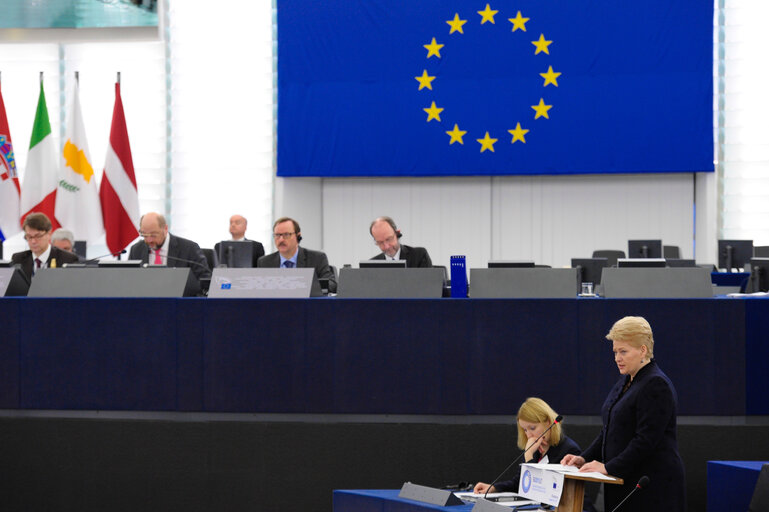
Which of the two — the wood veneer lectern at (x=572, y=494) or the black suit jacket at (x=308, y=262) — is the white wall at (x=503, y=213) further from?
the wood veneer lectern at (x=572, y=494)

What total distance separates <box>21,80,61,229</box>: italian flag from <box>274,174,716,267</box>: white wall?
8.42 ft

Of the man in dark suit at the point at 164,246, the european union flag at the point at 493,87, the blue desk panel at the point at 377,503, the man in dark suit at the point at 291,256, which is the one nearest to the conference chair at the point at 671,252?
the european union flag at the point at 493,87

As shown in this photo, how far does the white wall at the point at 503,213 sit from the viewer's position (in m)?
11.5

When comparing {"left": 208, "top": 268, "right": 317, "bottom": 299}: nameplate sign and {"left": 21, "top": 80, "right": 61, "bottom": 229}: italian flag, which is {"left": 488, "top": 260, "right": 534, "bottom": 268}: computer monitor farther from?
{"left": 21, "top": 80, "right": 61, "bottom": 229}: italian flag

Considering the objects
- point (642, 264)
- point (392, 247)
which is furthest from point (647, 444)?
point (392, 247)

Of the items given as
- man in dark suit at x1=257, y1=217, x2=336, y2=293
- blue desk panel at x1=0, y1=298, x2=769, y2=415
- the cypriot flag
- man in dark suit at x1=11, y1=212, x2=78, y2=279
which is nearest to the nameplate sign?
blue desk panel at x1=0, y1=298, x2=769, y2=415

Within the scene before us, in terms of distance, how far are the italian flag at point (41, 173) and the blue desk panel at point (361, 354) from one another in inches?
207

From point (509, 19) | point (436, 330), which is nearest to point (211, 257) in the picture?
point (436, 330)

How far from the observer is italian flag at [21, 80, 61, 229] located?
35.5 ft

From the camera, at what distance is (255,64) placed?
12016mm

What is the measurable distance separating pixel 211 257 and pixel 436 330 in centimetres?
388

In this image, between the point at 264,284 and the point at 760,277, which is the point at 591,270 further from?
the point at 264,284

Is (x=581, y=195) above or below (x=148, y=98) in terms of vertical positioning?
below

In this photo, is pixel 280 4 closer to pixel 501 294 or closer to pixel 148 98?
pixel 148 98
